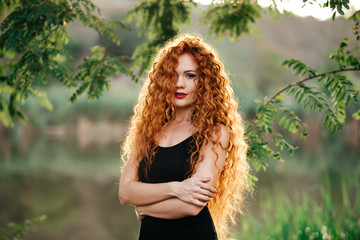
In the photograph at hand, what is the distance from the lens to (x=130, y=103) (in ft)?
54.8

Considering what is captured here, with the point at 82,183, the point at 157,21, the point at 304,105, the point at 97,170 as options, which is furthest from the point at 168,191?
the point at 97,170

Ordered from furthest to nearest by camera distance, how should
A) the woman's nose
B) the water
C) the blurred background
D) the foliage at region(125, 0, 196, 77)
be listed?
the water
the blurred background
the foliage at region(125, 0, 196, 77)
the woman's nose

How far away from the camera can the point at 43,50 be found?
10.6ft

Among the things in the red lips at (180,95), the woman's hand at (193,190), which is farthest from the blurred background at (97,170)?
the woman's hand at (193,190)

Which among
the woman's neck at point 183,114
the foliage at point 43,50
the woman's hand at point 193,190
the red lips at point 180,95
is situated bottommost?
the woman's hand at point 193,190

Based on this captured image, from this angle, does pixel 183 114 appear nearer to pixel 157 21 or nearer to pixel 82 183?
pixel 157 21

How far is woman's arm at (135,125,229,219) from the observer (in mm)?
1916

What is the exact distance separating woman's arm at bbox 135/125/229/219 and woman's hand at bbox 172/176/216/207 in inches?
1.0

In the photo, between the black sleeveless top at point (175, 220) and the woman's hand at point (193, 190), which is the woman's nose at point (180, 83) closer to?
the black sleeveless top at point (175, 220)

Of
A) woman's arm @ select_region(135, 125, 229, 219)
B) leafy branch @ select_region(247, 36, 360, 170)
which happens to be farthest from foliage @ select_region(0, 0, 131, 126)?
woman's arm @ select_region(135, 125, 229, 219)

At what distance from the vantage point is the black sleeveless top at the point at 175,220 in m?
→ 1.99

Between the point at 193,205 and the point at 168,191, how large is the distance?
0.49ft

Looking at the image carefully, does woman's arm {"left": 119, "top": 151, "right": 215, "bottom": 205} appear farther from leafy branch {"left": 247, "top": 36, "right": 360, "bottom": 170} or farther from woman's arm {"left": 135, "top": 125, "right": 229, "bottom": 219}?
leafy branch {"left": 247, "top": 36, "right": 360, "bottom": 170}

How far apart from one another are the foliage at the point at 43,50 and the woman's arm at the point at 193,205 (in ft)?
5.33
